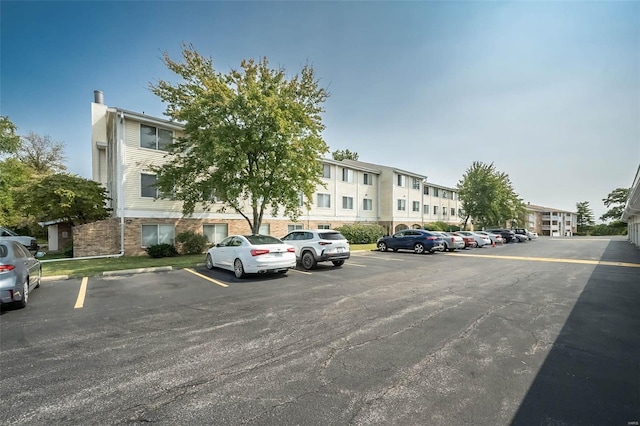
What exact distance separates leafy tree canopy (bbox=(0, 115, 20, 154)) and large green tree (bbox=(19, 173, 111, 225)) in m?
7.21

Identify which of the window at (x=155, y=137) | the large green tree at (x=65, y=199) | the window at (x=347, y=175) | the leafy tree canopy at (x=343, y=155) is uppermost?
the leafy tree canopy at (x=343, y=155)

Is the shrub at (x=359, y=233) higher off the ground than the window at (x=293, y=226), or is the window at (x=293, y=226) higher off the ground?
the window at (x=293, y=226)

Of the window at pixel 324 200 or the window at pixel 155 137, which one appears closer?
the window at pixel 155 137

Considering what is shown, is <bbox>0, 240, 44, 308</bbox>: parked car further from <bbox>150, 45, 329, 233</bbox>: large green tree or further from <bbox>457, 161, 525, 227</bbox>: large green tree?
<bbox>457, 161, 525, 227</bbox>: large green tree

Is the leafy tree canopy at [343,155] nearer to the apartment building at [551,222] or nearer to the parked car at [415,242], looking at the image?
the parked car at [415,242]

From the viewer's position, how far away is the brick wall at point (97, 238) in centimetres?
1641

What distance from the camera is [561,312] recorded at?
20.7 ft

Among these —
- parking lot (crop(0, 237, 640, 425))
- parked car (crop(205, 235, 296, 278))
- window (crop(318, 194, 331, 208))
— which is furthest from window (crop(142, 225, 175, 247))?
window (crop(318, 194, 331, 208))

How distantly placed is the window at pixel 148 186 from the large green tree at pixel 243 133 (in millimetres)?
1207

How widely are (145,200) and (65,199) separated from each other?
380cm

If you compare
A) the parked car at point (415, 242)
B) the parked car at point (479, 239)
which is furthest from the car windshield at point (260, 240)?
the parked car at point (479, 239)

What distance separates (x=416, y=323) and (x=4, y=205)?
35174mm

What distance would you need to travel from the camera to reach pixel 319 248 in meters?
12.4

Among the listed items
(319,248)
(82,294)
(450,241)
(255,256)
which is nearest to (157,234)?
(82,294)
